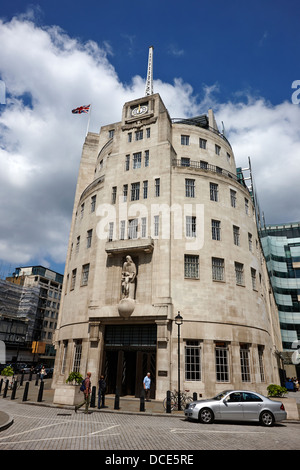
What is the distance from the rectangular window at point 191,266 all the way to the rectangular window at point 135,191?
24.8 ft

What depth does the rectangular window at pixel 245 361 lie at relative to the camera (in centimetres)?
2480

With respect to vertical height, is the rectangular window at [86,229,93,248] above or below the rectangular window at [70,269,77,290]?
above

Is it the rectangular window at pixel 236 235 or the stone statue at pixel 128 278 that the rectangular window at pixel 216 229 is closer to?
the rectangular window at pixel 236 235

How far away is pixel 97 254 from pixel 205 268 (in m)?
9.82

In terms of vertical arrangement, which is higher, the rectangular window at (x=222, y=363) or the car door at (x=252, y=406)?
the rectangular window at (x=222, y=363)

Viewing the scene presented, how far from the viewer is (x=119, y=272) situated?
88.7ft

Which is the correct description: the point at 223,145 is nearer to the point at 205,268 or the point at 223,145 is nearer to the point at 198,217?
the point at 198,217

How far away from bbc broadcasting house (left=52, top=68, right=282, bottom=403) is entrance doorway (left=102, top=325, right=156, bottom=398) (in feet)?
0.26

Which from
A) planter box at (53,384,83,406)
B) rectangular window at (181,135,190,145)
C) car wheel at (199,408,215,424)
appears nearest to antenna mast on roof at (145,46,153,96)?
rectangular window at (181,135,190,145)

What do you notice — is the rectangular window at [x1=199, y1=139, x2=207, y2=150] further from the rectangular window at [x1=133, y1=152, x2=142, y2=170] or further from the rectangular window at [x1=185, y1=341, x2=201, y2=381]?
the rectangular window at [x1=185, y1=341, x2=201, y2=381]

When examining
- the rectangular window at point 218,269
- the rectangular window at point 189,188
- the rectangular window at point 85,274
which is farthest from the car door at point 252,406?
the rectangular window at point 85,274

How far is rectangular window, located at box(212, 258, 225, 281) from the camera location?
87.2 feet

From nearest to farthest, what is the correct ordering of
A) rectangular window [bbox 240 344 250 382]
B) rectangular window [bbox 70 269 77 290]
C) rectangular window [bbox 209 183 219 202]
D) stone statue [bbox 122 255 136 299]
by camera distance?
rectangular window [bbox 240 344 250 382] → stone statue [bbox 122 255 136 299] → rectangular window [bbox 209 183 219 202] → rectangular window [bbox 70 269 77 290]
